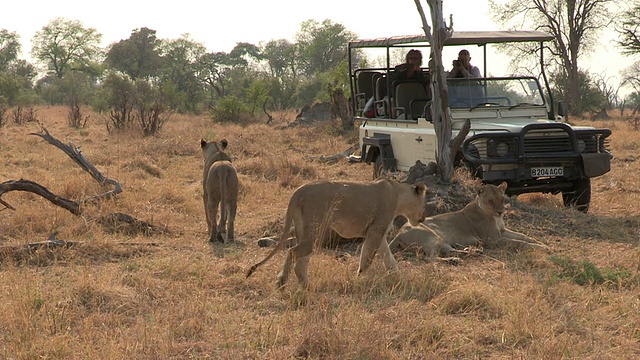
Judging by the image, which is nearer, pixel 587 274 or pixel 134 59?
pixel 587 274

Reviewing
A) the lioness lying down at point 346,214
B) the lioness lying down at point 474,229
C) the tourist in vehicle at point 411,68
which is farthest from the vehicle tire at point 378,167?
the lioness lying down at point 346,214

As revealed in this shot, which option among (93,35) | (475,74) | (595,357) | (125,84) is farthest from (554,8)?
(93,35)

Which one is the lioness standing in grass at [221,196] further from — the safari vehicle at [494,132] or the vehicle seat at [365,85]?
the vehicle seat at [365,85]

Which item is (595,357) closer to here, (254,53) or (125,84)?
(125,84)

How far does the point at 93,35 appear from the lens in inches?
2392

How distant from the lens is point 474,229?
7.16 m

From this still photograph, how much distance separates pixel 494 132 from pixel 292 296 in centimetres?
392

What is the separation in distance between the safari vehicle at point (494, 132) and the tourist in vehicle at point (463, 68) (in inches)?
7.3

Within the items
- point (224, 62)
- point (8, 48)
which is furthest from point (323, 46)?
point (8, 48)

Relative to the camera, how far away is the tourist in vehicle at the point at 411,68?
1032cm

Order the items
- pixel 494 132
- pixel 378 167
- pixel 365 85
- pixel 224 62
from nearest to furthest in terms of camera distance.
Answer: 1. pixel 494 132
2. pixel 378 167
3. pixel 365 85
4. pixel 224 62

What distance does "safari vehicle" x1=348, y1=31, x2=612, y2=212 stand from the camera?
27.6ft

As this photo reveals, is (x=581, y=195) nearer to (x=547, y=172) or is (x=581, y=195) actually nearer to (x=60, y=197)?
(x=547, y=172)

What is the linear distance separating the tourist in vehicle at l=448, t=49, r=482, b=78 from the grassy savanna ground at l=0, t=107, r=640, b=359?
6.10ft
